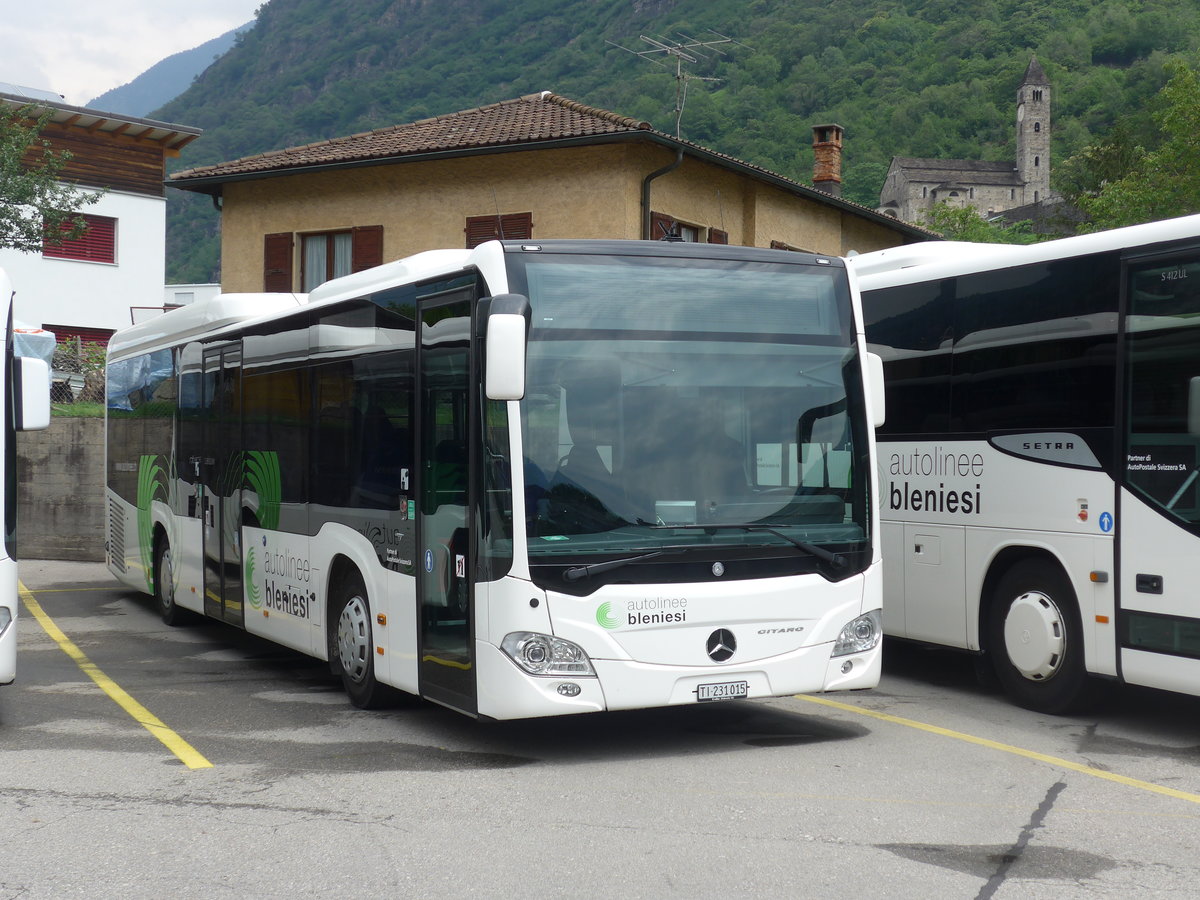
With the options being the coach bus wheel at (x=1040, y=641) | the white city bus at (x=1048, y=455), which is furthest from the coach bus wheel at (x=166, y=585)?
the coach bus wheel at (x=1040, y=641)

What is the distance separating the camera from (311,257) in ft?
94.0

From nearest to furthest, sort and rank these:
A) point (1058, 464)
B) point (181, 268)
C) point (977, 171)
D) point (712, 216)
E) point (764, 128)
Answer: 1. point (1058, 464)
2. point (712, 216)
3. point (181, 268)
4. point (764, 128)
5. point (977, 171)

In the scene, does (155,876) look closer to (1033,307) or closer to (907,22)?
(1033,307)

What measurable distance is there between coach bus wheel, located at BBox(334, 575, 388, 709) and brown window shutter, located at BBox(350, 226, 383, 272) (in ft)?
60.9

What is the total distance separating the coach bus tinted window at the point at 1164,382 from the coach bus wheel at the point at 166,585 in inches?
346

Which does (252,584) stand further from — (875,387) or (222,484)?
(875,387)

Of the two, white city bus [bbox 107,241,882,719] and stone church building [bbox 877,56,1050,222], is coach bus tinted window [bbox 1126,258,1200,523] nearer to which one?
white city bus [bbox 107,241,882,719]

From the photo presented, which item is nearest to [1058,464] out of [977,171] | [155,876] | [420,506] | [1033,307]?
[1033,307]

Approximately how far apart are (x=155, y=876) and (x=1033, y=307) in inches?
244

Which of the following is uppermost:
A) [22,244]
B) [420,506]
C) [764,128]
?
[764,128]

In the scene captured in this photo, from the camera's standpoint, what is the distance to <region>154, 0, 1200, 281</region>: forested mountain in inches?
3177

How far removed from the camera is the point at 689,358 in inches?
301

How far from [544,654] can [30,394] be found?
3.59 metres

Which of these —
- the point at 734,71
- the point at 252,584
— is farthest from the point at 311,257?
the point at 734,71
